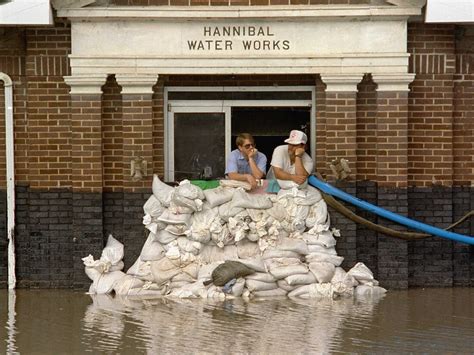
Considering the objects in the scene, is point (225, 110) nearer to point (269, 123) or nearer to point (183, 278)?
point (269, 123)

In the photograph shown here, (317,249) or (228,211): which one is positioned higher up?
(228,211)

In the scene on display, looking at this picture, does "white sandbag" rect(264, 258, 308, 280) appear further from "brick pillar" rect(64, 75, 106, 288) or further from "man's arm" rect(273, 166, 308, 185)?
"brick pillar" rect(64, 75, 106, 288)

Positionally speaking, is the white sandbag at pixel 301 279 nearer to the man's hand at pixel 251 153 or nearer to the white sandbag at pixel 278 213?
the white sandbag at pixel 278 213

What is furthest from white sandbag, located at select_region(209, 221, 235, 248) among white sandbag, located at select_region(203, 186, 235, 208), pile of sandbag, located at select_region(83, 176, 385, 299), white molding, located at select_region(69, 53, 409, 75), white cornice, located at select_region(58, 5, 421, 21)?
white cornice, located at select_region(58, 5, 421, 21)

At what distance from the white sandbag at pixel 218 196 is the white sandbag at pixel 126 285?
1.24 m

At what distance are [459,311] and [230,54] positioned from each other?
409 cm

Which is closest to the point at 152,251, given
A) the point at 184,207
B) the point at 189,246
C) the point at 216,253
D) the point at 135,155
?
the point at 189,246

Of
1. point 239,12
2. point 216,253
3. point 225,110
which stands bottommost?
point 216,253

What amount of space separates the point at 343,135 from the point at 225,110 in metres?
1.54

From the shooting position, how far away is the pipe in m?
15.2

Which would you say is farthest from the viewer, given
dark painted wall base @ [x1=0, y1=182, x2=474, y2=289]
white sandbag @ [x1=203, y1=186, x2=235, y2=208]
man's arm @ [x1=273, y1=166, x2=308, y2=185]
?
dark painted wall base @ [x1=0, y1=182, x2=474, y2=289]

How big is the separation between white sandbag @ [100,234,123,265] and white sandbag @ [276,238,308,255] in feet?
6.31

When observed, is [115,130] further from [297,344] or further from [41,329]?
[297,344]

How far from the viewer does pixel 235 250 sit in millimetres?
14625
